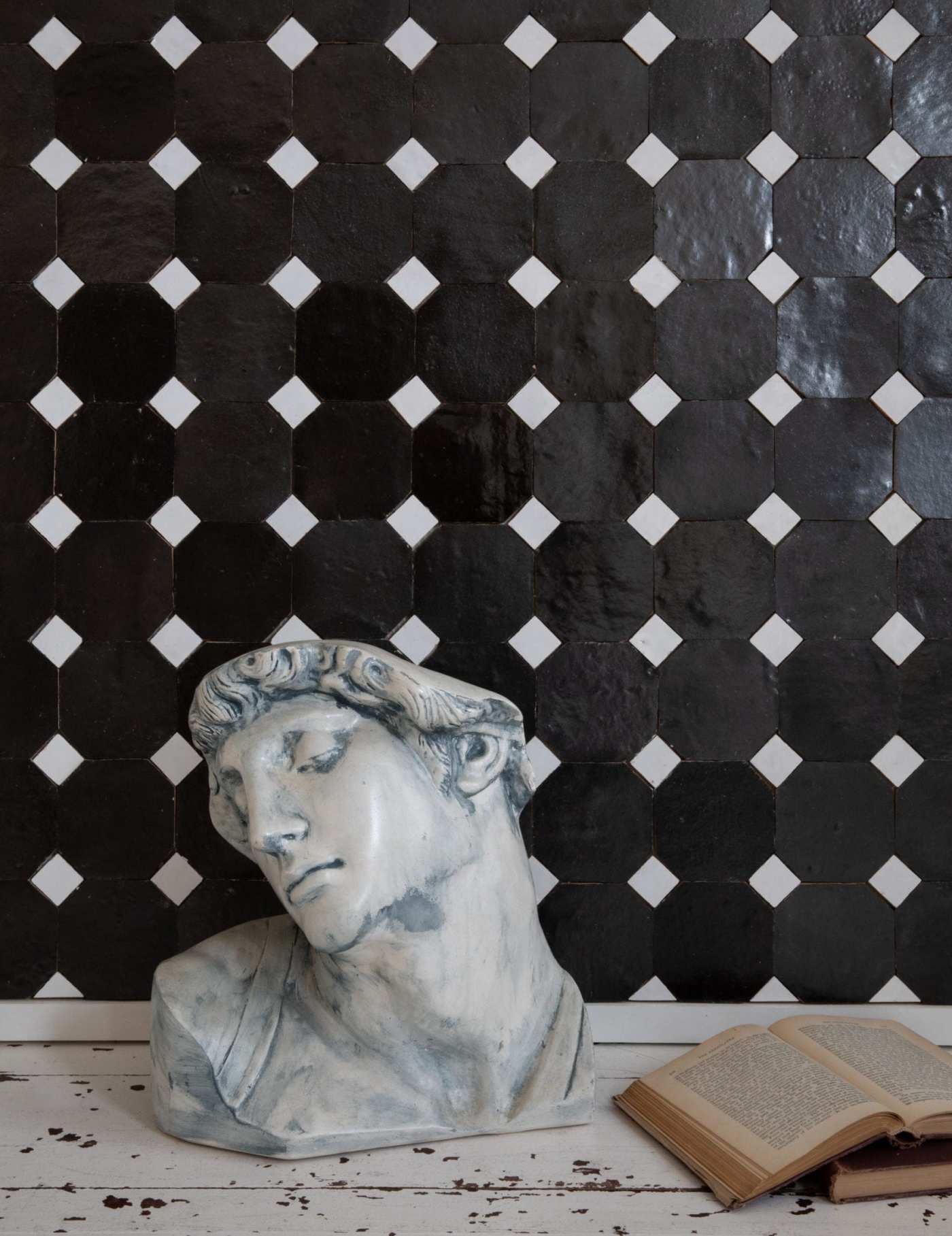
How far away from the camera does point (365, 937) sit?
957 mm

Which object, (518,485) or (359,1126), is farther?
(518,485)

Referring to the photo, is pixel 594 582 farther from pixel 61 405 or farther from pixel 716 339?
pixel 61 405

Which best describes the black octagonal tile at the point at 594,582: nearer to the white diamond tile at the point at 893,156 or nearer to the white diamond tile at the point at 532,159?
the white diamond tile at the point at 532,159

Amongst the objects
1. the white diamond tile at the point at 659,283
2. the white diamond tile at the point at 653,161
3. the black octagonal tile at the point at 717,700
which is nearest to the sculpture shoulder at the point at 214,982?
the black octagonal tile at the point at 717,700

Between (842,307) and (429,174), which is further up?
(429,174)

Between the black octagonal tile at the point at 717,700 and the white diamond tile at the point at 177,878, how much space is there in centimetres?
62

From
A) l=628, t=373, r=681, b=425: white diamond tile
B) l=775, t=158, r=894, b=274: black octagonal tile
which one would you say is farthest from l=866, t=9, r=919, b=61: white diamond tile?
l=628, t=373, r=681, b=425: white diamond tile

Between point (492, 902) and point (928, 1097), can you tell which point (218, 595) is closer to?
point (492, 902)

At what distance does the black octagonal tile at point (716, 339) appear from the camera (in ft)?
4.39

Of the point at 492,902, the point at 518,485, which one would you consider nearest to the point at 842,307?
the point at 518,485

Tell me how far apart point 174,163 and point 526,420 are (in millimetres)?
549

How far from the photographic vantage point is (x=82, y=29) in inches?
52.7

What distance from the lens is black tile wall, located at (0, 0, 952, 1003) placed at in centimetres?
133

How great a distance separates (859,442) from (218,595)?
831 millimetres
